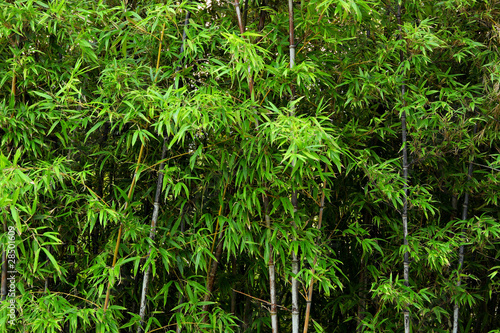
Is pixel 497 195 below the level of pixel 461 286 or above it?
above

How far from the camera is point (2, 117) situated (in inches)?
103

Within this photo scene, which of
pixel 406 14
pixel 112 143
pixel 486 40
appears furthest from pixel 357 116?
pixel 112 143

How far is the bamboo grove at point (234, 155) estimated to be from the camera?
2.59 metres

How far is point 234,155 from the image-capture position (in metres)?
2.69

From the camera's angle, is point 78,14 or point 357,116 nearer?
point 78,14

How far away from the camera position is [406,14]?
312 cm

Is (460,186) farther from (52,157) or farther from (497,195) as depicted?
(52,157)

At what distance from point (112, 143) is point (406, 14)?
2.08m

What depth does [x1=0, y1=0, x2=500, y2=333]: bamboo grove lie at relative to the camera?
259 centimetres

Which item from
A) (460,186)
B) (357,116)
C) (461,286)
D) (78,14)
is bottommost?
(461,286)

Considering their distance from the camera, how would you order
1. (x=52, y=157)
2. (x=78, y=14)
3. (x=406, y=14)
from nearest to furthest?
1. (x=78, y=14)
2. (x=52, y=157)
3. (x=406, y=14)

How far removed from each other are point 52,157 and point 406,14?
7.92 ft

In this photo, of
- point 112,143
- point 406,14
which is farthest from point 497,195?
point 112,143

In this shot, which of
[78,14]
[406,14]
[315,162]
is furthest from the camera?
[406,14]
